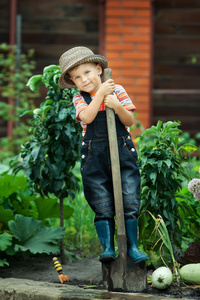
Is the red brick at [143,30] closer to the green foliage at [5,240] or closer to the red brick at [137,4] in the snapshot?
the red brick at [137,4]

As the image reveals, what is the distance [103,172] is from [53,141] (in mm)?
692

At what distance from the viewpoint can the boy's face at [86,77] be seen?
292cm

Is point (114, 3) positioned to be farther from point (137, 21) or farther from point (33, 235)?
point (33, 235)

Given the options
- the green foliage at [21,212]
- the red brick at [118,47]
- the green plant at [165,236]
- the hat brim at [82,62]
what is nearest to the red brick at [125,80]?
the red brick at [118,47]

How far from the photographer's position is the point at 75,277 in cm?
321

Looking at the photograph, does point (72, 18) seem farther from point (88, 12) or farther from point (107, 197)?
point (107, 197)

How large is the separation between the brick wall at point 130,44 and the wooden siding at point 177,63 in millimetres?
342

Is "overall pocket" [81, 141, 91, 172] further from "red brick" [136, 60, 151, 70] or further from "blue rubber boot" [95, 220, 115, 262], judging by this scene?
"red brick" [136, 60, 151, 70]

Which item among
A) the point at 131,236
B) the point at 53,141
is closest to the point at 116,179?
the point at 131,236

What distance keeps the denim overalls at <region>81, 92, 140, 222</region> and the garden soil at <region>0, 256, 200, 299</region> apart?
46cm

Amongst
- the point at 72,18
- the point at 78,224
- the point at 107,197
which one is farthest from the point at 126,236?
the point at 72,18

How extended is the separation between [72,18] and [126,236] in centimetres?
499

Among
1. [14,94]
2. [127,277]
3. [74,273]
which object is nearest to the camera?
[127,277]

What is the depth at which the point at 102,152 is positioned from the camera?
113 inches
